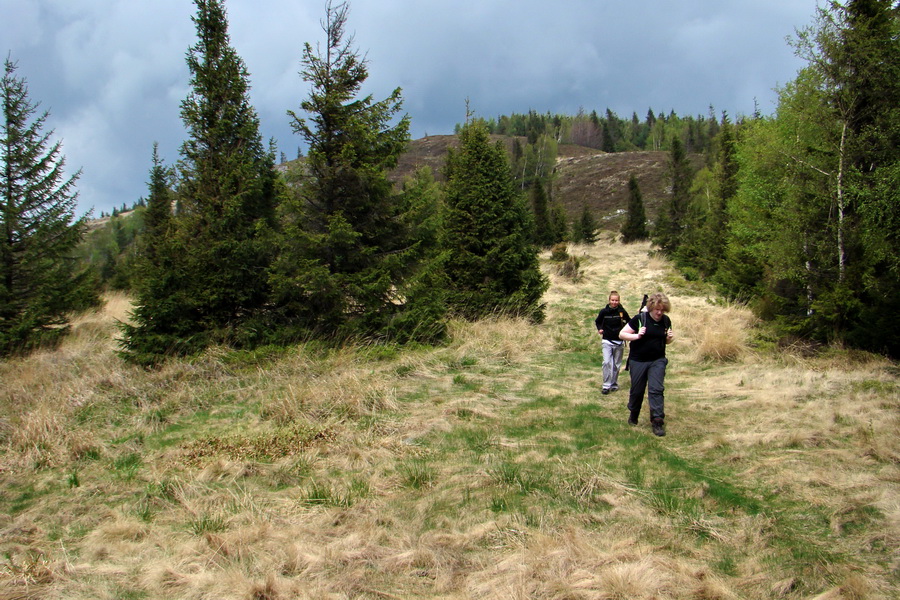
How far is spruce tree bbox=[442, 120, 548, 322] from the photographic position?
528 inches

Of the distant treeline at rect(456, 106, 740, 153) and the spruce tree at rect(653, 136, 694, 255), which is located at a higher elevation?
the distant treeline at rect(456, 106, 740, 153)

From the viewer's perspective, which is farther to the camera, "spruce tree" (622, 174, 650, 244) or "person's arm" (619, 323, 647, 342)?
"spruce tree" (622, 174, 650, 244)

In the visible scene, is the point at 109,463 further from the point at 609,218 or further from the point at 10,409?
the point at 609,218

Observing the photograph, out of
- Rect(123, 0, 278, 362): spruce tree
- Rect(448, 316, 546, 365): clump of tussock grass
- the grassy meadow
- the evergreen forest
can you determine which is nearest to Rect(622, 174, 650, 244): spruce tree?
the evergreen forest

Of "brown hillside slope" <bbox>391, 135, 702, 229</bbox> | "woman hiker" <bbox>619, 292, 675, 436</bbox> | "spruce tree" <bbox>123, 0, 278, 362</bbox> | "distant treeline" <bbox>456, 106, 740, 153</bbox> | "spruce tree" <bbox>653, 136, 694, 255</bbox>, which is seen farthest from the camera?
"distant treeline" <bbox>456, 106, 740, 153</bbox>

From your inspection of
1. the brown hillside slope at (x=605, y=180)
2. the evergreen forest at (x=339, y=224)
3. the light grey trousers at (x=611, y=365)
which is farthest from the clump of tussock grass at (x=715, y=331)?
the brown hillside slope at (x=605, y=180)

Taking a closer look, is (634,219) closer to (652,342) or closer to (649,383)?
(652,342)

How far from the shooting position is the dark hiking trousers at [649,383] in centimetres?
596

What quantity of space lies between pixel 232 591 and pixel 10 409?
18.6 ft

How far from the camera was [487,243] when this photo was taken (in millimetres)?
13469

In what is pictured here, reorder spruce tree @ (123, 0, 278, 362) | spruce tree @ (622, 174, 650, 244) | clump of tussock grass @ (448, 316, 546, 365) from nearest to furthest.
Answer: spruce tree @ (123, 0, 278, 362)
clump of tussock grass @ (448, 316, 546, 365)
spruce tree @ (622, 174, 650, 244)

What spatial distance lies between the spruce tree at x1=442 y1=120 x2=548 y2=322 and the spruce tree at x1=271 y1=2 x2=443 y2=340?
3275mm

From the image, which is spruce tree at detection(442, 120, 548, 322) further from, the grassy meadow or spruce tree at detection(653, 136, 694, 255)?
spruce tree at detection(653, 136, 694, 255)

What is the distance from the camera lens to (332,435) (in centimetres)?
562
